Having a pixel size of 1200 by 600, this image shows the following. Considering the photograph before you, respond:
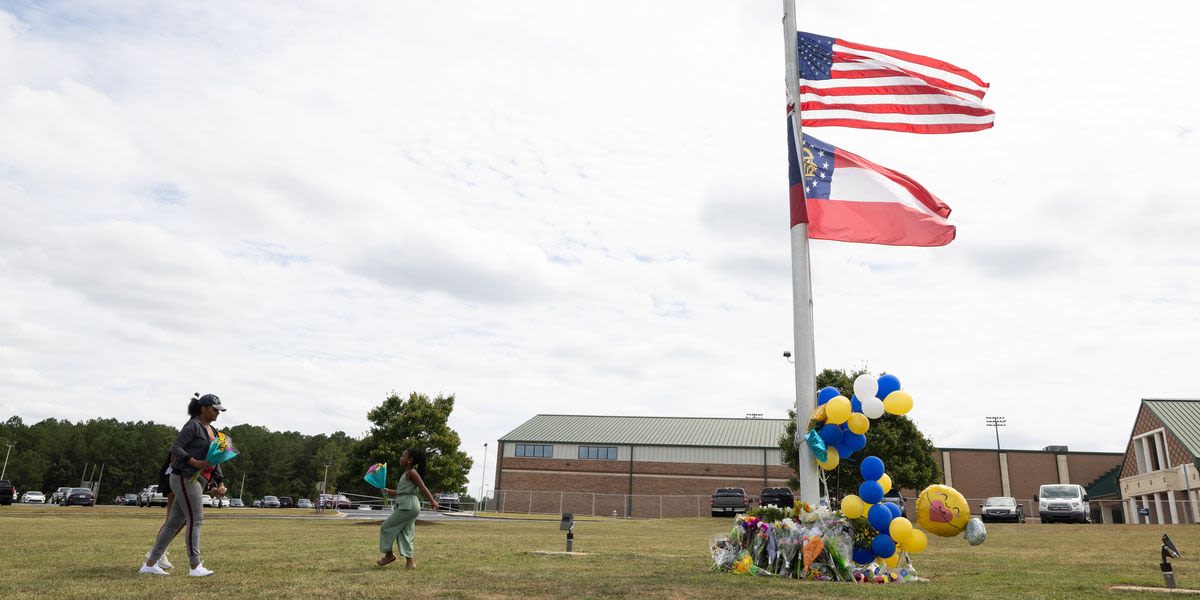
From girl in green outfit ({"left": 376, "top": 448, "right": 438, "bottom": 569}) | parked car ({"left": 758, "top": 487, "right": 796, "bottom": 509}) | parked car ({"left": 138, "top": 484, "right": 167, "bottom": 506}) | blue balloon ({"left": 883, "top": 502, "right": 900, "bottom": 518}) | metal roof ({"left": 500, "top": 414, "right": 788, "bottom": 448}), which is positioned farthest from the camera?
metal roof ({"left": 500, "top": 414, "right": 788, "bottom": 448})

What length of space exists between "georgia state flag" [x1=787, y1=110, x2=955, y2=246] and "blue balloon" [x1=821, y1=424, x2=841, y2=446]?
2813 mm

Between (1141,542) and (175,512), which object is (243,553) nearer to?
(175,512)

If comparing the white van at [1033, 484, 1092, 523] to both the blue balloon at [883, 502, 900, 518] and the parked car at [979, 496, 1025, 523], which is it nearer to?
the parked car at [979, 496, 1025, 523]

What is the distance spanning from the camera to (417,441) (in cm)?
3322

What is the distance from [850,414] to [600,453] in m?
57.0

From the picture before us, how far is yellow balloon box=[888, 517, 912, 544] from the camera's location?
10141 mm

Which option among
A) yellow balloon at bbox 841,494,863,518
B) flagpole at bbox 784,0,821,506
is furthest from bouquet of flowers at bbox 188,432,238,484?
yellow balloon at bbox 841,494,863,518

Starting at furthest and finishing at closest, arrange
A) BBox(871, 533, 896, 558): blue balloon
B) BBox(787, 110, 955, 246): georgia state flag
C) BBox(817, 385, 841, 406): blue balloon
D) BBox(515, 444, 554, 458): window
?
1. BBox(515, 444, 554, 458): window
2. BBox(787, 110, 955, 246): georgia state flag
3. BBox(817, 385, 841, 406): blue balloon
4. BBox(871, 533, 896, 558): blue balloon

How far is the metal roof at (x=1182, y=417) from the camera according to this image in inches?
1607

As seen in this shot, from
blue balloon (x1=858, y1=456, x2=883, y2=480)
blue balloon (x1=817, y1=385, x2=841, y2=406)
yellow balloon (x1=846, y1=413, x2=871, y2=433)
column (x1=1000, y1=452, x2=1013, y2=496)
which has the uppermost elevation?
column (x1=1000, y1=452, x2=1013, y2=496)

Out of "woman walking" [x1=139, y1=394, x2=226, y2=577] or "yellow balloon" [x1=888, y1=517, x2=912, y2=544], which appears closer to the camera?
"woman walking" [x1=139, y1=394, x2=226, y2=577]

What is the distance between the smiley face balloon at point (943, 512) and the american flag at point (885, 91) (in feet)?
18.6

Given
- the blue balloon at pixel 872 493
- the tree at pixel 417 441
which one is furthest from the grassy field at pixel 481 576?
the tree at pixel 417 441

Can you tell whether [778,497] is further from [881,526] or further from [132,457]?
[132,457]
